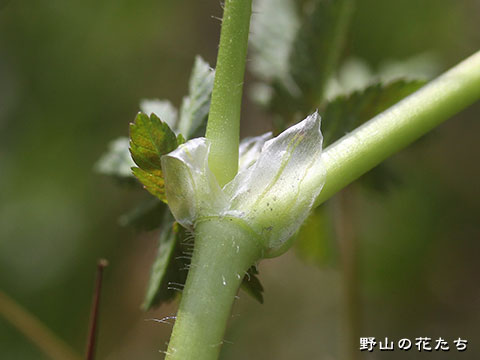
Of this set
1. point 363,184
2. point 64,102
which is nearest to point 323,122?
point 363,184

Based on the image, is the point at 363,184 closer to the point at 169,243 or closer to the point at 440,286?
the point at 169,243

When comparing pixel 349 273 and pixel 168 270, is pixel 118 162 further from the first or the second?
pixel 349 273

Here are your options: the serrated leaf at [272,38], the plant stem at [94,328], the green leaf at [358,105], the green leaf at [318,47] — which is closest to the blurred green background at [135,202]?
the serrated leaf at [272,38]

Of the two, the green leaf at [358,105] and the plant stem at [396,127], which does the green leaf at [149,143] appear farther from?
the green leaf at [358,105]

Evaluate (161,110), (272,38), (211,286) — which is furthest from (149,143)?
(272,38)

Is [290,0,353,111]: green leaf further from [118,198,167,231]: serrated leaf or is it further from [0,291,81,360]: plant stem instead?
[0,291,81,360]: plant stem

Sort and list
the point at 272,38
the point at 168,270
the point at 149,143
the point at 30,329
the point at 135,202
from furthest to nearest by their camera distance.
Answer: the point at 135,202
the point at 30,329
the point at 272,38
the point at 168,270
the point at 149,143
